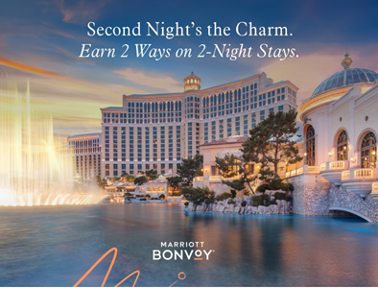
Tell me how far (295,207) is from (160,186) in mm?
48441

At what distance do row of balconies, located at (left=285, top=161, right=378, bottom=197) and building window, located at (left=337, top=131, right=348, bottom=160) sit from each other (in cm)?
258

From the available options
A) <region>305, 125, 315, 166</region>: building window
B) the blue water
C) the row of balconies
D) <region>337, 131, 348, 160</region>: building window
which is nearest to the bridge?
the row of balconies

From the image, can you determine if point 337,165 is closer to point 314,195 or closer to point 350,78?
point 314,195

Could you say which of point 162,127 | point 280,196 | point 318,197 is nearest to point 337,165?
point 318,197

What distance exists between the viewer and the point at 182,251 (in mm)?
13008

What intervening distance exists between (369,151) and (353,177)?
11.2ft

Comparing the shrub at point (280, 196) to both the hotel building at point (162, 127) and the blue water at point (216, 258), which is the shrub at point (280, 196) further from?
the hotel building at point (162, 127)

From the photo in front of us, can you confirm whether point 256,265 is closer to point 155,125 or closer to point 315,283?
point 315,283

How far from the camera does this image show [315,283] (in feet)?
28.3

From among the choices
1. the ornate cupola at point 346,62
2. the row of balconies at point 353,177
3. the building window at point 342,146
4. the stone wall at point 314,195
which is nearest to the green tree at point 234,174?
the stone wall at point 314,195

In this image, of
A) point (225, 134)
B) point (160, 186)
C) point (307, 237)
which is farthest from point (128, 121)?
point (307, 237)

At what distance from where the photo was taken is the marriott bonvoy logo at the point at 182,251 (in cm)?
1183

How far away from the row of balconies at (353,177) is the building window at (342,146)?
258 cm

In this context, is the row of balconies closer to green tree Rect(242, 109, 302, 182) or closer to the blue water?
the blue water
